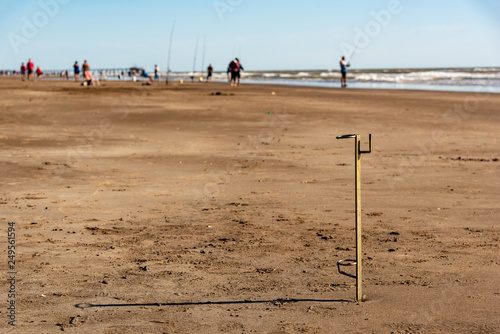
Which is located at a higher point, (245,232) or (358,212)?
(358,212)

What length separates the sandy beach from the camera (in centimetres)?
440

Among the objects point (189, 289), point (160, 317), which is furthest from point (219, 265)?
point (160, 317)

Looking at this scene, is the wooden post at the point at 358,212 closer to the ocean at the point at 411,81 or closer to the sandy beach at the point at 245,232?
the sandy beach at the point at 245,232

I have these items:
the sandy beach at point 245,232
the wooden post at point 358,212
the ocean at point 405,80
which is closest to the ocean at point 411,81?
the ocean at point 405,80

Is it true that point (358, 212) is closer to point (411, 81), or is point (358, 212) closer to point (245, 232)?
point (245, 232)

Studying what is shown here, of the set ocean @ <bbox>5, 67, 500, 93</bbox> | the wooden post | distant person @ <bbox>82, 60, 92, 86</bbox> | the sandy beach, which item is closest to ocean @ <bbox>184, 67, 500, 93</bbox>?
ocean @ <bbox>5, 67, 500, 93</bbox>

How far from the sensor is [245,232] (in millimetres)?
6453

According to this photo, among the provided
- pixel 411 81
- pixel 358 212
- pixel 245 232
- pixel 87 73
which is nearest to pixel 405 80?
pixel 411 81

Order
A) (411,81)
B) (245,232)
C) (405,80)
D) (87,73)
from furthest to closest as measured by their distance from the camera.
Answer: (405,80), (411,81), (87,73), (245,232)

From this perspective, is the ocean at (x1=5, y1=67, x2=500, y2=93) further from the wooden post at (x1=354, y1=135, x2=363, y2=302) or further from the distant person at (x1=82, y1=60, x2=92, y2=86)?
the wooden post at (x1=354, y1=135, x2=363, y2=302)

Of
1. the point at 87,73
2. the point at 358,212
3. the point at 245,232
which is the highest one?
the point at 87,73

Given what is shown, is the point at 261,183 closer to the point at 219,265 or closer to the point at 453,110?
the point at 219,265

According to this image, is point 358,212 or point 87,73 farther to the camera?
point 87,73

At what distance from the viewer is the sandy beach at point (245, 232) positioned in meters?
4.40
